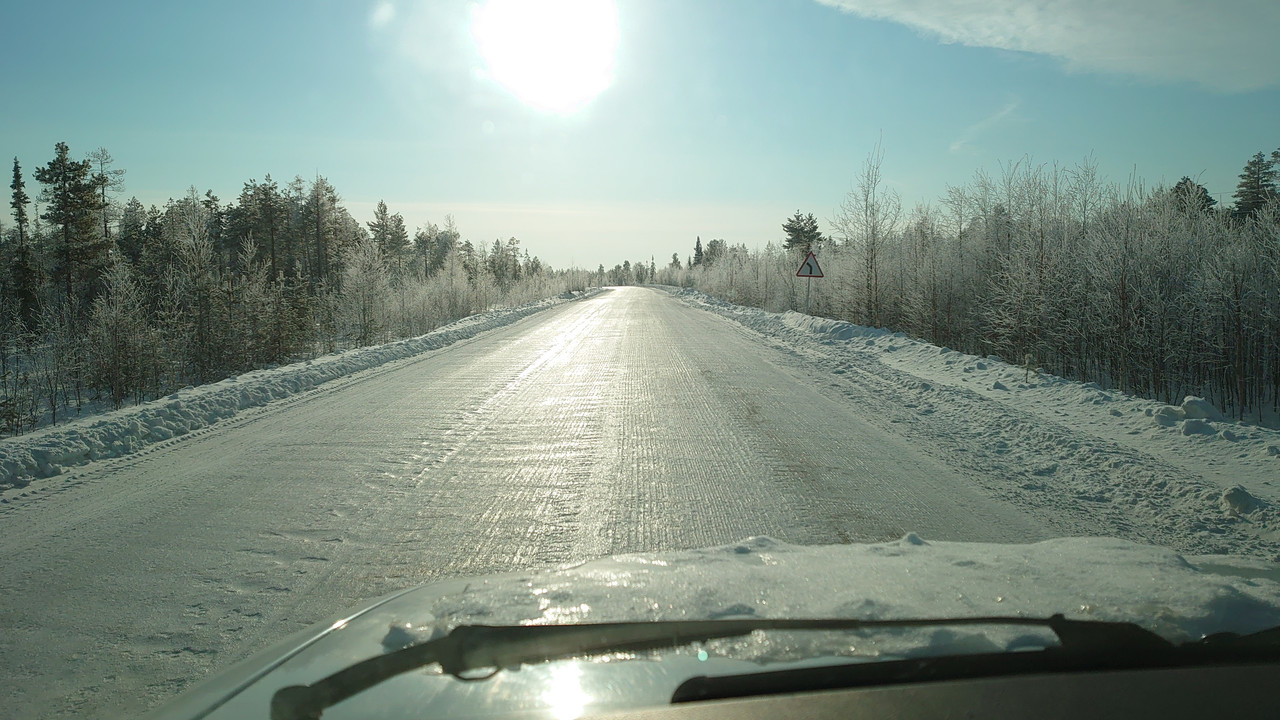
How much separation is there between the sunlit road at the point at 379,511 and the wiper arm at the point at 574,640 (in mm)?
1259

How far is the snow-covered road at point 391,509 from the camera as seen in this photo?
3201 mm

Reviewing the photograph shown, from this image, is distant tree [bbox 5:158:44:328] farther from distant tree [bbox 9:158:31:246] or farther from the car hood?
the car hood

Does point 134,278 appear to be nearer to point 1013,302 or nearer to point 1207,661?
point 1013,302

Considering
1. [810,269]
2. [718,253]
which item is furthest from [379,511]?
[718,253]

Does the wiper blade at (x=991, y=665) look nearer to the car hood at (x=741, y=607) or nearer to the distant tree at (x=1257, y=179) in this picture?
the car hood at (x=741, y=607)

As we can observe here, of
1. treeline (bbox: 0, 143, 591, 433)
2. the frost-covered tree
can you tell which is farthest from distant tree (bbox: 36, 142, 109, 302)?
the frost-covered tree

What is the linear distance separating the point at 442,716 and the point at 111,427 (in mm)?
7079

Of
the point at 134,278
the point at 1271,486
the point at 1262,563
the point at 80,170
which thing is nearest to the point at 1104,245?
the point at 1271,486

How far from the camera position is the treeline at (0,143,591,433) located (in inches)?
766

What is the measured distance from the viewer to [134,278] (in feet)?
118

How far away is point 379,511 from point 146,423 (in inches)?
169

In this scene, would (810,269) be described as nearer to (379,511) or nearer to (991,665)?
(379,511)

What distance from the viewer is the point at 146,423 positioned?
290 inches

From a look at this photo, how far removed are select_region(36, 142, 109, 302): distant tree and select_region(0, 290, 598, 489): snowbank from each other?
33431 millimetres
